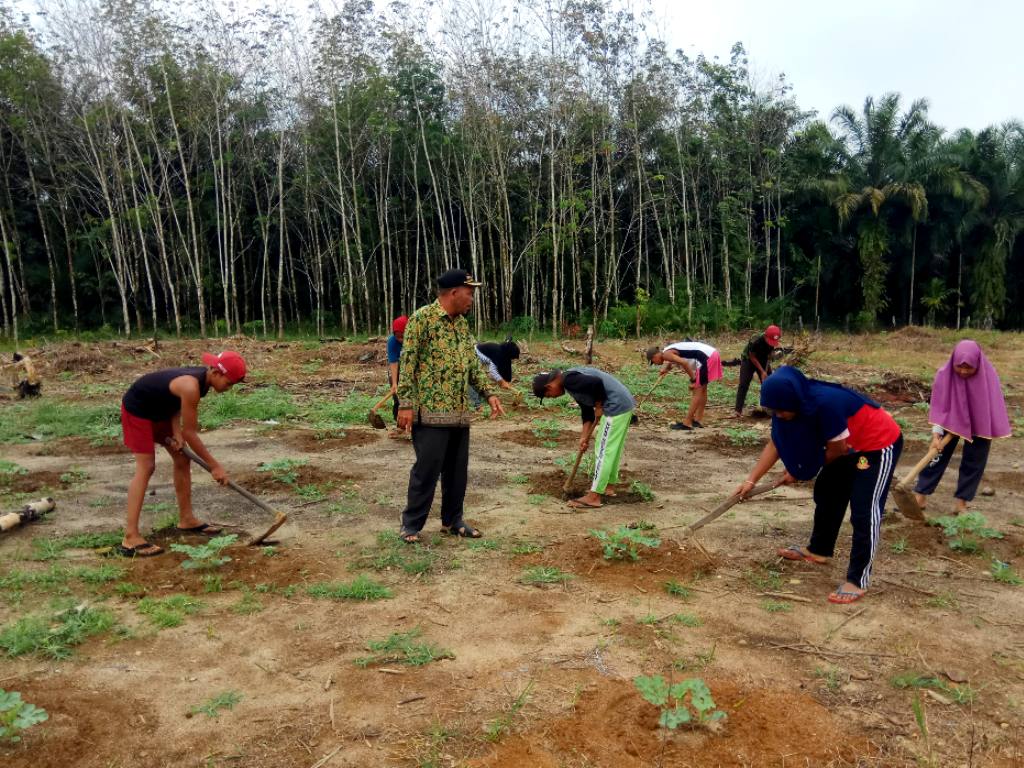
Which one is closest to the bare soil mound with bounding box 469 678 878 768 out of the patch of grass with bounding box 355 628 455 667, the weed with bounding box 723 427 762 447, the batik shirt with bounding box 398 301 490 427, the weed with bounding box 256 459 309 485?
the patch of grass with bounding box 355 628 455 667

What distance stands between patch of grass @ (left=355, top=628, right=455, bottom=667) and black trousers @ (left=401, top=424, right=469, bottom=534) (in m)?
1.44

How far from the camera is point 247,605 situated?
4.14m

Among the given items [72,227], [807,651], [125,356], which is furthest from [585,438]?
[72,227]

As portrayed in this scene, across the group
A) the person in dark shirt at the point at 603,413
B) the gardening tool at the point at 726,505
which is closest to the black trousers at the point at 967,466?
the gardening tool at the point at 726,505

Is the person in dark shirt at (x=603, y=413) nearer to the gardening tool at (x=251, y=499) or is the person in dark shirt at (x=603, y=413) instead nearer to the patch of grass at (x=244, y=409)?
the gardening tool at (x=251, y=499)

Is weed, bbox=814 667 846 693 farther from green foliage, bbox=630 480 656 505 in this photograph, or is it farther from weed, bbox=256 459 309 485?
A: weed, bbox=256 459 309 485

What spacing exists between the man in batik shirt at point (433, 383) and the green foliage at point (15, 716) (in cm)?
259

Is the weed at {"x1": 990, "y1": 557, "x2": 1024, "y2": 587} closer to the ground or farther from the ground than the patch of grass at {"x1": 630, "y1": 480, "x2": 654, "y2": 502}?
closer to the ground

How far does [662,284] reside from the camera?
1031 inches

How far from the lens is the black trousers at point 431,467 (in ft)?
16.8

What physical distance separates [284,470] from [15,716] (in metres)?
4.18

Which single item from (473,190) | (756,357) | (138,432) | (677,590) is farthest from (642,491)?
(473,190)

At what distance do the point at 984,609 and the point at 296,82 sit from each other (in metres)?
21.2

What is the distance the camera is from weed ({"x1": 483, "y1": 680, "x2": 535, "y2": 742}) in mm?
2961
